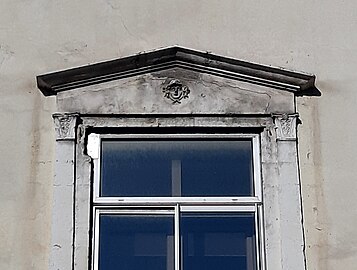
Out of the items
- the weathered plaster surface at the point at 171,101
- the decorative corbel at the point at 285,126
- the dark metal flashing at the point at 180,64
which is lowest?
the decorative corbel at the point at 285,126

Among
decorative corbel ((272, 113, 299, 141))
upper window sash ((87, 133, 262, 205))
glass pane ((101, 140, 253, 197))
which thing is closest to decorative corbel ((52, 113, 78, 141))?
upper window sash ((87, 133, 262, 205))

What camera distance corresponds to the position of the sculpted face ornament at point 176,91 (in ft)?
21.2

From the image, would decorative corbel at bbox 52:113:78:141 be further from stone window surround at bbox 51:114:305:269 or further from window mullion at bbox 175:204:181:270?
window mullion at bbox 175:204:181:270

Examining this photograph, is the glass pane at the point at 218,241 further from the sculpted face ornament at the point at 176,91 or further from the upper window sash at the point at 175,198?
the sculpted face ornament at the point at 176,91

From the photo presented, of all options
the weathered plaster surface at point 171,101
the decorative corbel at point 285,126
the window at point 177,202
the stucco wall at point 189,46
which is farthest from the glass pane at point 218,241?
the weathered plaster surface at point 171,101

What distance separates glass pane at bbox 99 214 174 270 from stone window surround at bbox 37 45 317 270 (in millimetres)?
133

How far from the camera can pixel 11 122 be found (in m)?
6.46

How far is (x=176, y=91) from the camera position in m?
6.49

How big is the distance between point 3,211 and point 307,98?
223 centimetres

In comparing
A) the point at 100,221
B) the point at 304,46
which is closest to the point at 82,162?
the point at 100,221

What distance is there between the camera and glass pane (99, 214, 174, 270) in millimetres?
6059

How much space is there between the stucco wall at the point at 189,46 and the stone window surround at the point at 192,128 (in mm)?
89

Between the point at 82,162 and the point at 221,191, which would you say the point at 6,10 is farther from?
the point at 221,191

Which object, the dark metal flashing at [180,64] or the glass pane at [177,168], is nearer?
the glass pane at [177,168]
